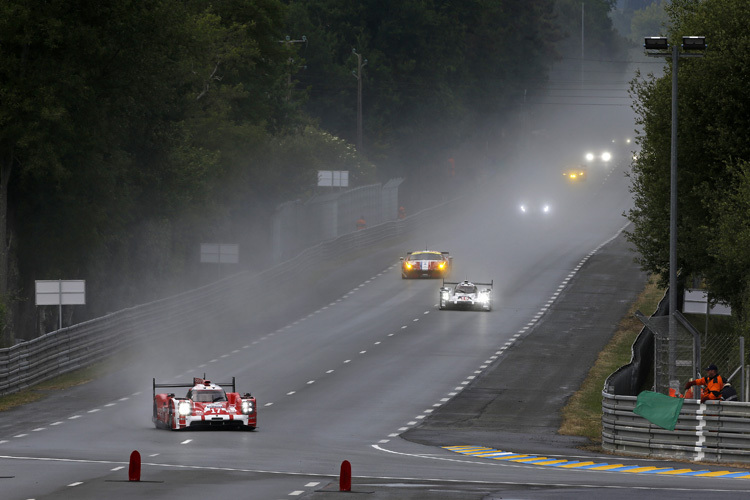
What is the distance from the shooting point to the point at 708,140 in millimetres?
37812

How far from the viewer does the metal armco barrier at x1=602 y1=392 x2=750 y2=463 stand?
2519 centimetres

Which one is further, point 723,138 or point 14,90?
point 14,90

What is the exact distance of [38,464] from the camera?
23.4 metres

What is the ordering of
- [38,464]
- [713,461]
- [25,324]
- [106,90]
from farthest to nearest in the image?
[25,324] → [106,90] → [713,461] → [38,464]

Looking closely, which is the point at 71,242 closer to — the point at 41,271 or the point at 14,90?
the point at 41,271

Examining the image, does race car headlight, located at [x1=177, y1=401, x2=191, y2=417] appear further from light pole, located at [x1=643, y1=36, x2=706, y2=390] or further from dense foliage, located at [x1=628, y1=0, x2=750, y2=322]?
dense foliage, located at [x1=628, y1=0, x2=750, y2=322]

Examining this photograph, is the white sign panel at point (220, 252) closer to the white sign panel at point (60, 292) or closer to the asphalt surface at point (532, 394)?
the asphalt surface at point (532, 394)

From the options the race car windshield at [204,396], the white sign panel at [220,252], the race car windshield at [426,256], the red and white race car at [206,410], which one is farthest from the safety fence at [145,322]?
the race car windshield at [204,396]

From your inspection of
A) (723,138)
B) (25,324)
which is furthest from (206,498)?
(25,324)

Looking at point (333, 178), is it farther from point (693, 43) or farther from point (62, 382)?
point (693, 43)

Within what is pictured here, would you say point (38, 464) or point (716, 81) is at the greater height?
point (716, 81)

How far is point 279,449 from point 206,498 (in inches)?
308

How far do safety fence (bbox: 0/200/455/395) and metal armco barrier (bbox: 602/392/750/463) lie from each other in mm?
19579

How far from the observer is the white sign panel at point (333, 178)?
312ft
